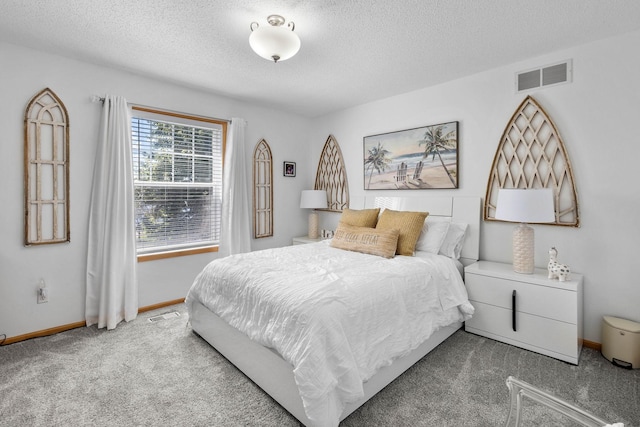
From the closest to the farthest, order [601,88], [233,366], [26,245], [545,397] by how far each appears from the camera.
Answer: [545,397]
[233,366]
[601,88]
[26,245]

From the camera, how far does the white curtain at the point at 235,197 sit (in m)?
3.85

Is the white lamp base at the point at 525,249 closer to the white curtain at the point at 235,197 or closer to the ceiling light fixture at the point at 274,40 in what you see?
the ceiling light fixture at the point at 274,40

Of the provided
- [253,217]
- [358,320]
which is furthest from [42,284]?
[358,320]

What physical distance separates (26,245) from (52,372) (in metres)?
1.16

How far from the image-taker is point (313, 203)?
4.47 metres

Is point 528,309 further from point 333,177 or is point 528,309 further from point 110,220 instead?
point 110,220

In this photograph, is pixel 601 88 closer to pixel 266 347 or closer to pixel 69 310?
pixel 266 347

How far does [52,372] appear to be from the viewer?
2172 millimetres

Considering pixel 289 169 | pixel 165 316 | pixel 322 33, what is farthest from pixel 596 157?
→ pixel 165 316

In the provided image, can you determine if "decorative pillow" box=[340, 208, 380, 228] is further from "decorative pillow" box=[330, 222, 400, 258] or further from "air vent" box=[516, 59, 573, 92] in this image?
"air vent" box=[516, 59, 573, 92]

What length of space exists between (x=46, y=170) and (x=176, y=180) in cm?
113

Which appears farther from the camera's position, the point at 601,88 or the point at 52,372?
the point at 601,88

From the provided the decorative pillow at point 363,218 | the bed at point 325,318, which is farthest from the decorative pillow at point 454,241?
the decorative pillow at point 363,218

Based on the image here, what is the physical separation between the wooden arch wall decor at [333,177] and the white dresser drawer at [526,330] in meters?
2.18
